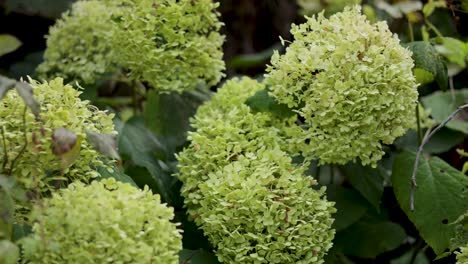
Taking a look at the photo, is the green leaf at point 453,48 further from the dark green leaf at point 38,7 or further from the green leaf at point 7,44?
the dark green leaf at point 38,7

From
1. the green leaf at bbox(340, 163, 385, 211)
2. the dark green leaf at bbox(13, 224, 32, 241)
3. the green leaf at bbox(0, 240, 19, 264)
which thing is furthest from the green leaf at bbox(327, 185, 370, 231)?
the green leaf at bbox(0, 240, 19, 264)

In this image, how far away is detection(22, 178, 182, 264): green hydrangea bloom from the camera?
4.43ft

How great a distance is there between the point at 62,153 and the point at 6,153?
0.13m

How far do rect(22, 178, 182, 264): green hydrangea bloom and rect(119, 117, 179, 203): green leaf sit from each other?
504 mm

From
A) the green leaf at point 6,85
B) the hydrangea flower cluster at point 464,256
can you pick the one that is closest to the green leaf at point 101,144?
the green leaf at point 6,85

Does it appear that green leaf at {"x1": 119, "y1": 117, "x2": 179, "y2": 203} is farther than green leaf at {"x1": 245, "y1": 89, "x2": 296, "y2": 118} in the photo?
Yes

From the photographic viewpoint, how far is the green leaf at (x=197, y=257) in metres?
1.71

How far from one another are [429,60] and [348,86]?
0.36 metres

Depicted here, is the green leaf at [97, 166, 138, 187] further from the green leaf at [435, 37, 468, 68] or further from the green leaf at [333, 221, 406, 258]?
the green leaf at [435, 37, 468, 68]

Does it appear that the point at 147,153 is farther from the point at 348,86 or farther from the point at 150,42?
the point at 348,86

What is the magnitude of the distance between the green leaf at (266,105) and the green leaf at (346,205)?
30 centimetres

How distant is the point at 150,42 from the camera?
1.93 m

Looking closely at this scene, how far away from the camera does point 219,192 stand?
1.65 meters

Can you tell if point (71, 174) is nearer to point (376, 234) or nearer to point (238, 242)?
point (238, 242)
